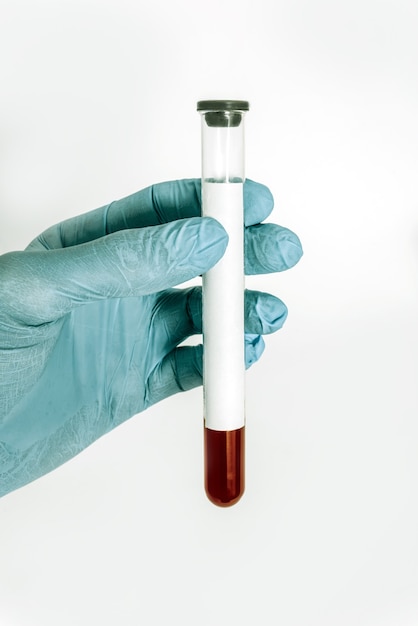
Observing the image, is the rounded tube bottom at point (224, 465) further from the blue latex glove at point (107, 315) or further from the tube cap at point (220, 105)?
the tube cap at point (220, 105)

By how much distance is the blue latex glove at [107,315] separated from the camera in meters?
1.16

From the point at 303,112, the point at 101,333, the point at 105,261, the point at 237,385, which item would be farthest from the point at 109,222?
the point at 303,112

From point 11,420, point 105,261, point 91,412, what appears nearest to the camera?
point 105,261

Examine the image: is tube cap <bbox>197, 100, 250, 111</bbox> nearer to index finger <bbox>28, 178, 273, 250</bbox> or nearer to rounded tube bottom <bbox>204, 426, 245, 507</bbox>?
index finger <bbox>28, 178, 273, 250</bbox>

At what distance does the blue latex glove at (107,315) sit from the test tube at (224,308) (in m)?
0.04

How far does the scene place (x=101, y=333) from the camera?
4.93 feet

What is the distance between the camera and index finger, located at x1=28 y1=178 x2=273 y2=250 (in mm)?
1392

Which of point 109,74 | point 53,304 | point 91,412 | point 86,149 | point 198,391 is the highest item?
point 109,74

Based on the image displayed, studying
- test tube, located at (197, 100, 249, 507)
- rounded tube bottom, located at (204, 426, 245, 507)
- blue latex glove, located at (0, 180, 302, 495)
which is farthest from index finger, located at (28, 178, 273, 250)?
rounded tube bottom, located at (204, 426, 245, 507)

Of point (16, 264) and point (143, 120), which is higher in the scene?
point (143, 120)

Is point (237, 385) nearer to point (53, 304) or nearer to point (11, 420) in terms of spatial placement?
point (53, 304)

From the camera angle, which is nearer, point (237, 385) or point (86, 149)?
point (237, 385)

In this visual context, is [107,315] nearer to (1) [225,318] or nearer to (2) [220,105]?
(1) [225,318]

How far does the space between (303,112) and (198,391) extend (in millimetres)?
728
